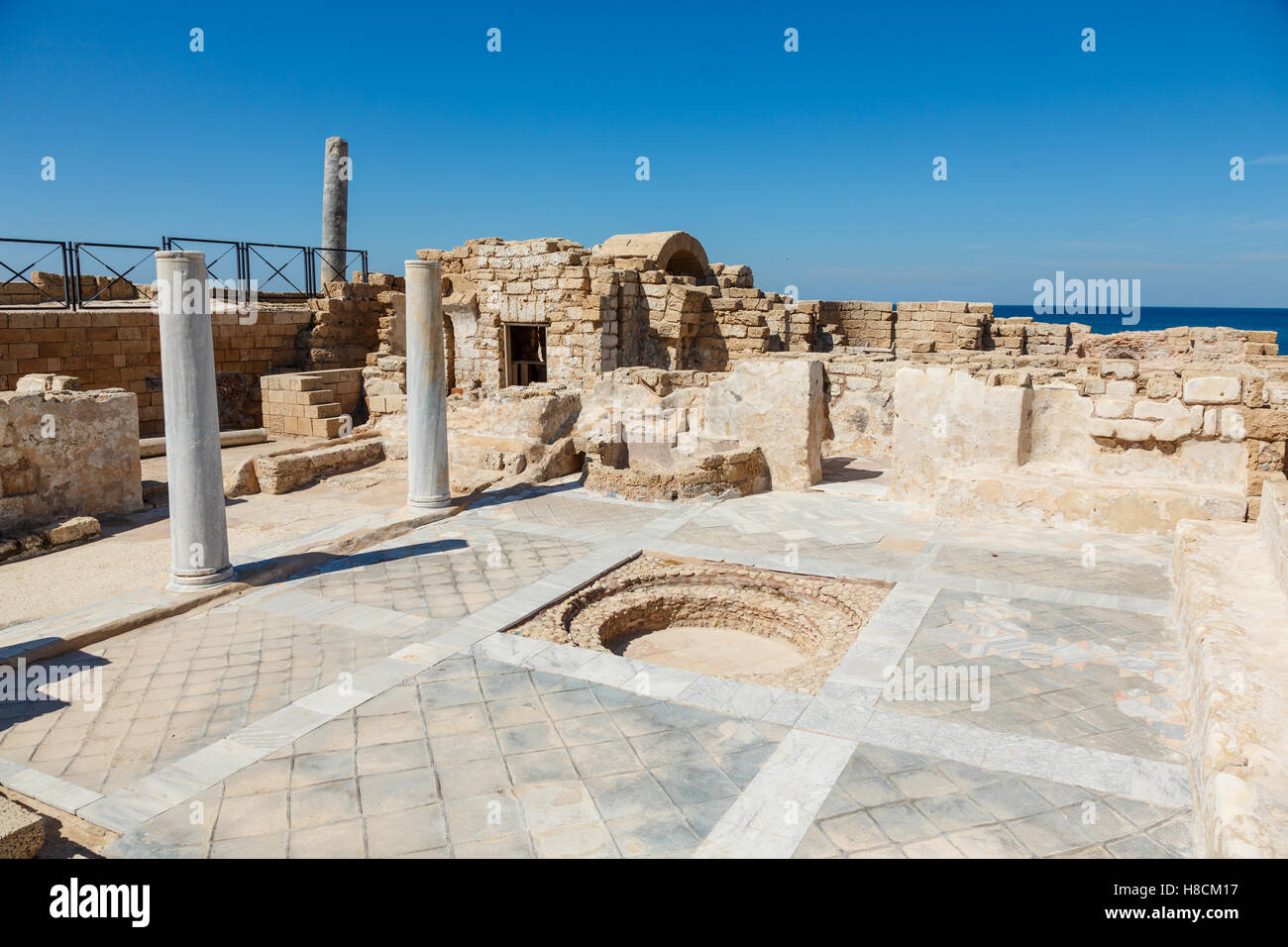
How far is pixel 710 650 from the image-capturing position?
6652 mm

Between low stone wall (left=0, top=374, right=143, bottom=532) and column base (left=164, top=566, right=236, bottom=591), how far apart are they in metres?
3.38

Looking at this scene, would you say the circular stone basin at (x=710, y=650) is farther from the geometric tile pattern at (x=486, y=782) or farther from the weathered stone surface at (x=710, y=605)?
the geometric tile pattern at (x=486, y=782)

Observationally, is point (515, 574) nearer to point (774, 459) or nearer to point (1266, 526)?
point (774, 459)

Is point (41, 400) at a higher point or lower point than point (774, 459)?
higher

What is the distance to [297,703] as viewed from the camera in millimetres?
4898

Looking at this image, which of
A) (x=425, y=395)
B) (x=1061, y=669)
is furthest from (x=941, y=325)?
(x=1061, y=669)

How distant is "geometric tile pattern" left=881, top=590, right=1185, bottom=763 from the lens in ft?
14.8

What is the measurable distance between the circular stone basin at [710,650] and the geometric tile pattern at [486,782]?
1420 mm

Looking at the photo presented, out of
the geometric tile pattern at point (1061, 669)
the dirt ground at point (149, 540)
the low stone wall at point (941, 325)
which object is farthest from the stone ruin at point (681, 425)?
the low stone wall at point (941, 325)

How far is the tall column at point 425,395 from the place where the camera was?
9297mm

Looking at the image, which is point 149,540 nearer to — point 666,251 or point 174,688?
point 174,688

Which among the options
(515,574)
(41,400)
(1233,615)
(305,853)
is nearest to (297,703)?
(305,853)

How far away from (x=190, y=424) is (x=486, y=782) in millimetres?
4344

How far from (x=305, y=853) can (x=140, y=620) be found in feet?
11.2
